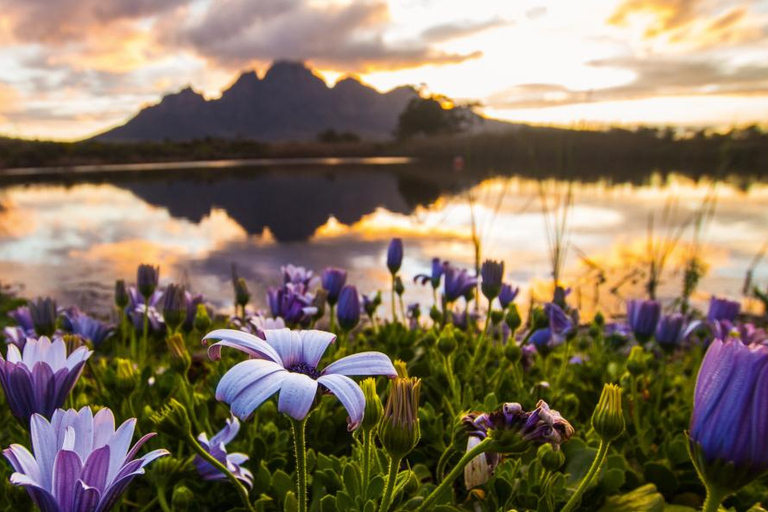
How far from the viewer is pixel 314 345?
915mm

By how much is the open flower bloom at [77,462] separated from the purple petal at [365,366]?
0.26 meters

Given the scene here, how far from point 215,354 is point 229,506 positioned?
903 millimetres

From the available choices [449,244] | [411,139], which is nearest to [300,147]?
[411,139]

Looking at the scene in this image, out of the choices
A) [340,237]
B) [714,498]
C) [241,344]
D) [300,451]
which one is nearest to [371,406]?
[300,451]

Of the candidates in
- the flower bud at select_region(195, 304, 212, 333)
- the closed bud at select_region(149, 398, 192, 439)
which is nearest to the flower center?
the closed bud at select_region(149, 398, 192, 439)

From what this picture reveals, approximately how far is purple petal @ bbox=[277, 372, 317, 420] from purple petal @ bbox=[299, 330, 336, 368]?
0.11m

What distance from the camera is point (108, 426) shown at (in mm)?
844

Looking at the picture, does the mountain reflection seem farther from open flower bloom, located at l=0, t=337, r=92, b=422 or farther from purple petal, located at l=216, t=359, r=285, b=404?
purple petal, located at l=216, t=359, r=285, b=404

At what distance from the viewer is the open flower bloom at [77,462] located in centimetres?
76

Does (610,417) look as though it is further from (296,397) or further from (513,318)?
(513,318)

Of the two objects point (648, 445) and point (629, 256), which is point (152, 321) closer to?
point (648, 445)

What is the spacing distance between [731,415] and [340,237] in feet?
23.5

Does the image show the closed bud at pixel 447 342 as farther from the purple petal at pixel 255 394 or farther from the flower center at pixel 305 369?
the purple petal at pixel 255 394

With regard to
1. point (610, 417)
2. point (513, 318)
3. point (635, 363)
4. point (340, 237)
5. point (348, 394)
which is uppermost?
point (348, 394)
